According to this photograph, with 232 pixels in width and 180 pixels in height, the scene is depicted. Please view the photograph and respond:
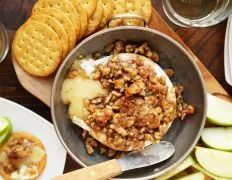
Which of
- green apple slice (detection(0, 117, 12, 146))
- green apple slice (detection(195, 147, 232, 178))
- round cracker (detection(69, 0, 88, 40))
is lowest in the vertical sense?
green apple slice (detection(0, 117, 12, 146))

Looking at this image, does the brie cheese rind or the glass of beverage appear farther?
the glass of beverage

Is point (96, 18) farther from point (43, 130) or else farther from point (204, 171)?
point (204, 171)

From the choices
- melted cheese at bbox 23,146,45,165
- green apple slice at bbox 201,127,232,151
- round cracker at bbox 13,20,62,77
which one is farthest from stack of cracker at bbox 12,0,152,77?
green apple slice at bbox 201,127,232,151

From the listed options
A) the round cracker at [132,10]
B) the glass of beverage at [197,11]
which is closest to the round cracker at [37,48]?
the round cracker at [132,10]

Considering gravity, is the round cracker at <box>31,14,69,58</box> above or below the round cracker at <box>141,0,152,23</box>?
A: below

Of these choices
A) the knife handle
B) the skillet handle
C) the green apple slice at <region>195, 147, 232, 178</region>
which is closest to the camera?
the knife handle

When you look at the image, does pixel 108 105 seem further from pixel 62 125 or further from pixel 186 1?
pixel 186 1

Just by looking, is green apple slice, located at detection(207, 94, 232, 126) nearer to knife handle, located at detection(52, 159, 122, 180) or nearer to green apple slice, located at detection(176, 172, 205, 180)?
green apple slice, located at detection(176, 172, 205, 180)
